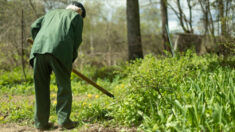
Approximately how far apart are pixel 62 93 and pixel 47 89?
27cm

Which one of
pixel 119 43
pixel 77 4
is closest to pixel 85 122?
pixel 77 4

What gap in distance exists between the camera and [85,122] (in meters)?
3.25

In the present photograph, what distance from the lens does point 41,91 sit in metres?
3.09

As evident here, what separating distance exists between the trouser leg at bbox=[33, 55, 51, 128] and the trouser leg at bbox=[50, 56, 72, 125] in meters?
0.18

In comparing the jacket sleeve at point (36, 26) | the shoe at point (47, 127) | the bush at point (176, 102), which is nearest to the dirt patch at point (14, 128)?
the shoe at point (47, 127)

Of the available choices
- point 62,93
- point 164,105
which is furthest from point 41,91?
point 164,105

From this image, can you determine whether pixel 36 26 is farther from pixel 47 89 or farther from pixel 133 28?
pixel 133 28

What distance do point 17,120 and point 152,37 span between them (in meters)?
6.54

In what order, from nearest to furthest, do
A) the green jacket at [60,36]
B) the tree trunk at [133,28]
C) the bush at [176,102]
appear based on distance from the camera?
the bush at [176,102] → the green jacket at [60,36] → the tree trunk at [133,28]

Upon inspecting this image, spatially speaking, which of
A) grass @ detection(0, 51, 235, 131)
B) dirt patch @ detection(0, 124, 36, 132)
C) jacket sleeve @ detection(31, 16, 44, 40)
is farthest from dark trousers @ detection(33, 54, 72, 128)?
jacket sleeve @ detection(31, 16, 44, 40)

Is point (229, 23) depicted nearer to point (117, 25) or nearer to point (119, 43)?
point (119, 43)

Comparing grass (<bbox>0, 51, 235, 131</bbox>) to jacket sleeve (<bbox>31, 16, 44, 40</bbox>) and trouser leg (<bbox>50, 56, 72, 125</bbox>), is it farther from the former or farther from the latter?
jacket sleeve (<bbox>31, 16, 44, 40</bbox>)

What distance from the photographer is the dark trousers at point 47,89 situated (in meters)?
2.98

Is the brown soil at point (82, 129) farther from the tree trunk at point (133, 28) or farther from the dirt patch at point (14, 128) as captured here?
the tree trunk at point (133, 28)
